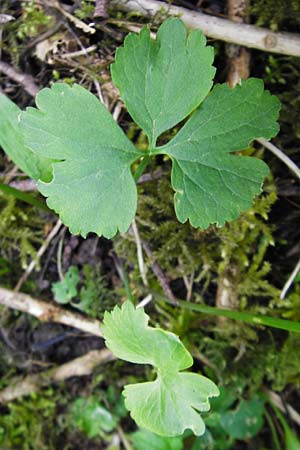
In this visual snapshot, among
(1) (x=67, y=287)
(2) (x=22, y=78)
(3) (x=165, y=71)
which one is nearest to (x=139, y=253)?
(1) (x=67, y=287)

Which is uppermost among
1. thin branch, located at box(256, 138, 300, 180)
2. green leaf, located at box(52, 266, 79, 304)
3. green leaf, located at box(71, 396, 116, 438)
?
thin branch, located at box(256, 138, 300, 180)

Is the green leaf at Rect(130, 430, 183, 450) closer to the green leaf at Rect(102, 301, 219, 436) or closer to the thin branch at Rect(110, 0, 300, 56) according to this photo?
the green leaf at Rect(102, 301, 219, 436)

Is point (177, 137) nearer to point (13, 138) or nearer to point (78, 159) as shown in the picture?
point (78, 159)

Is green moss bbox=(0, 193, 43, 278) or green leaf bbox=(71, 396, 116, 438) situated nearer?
green moss bbox=(0, 193, 43, 278)

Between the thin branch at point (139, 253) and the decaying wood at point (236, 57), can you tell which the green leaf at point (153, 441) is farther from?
the decaying wood at point (236, 57)

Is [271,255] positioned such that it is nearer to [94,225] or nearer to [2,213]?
[94,225]

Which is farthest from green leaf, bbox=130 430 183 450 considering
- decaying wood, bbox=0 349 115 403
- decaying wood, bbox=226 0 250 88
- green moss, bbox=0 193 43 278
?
decaying wood, bbox=226 0 250 88
